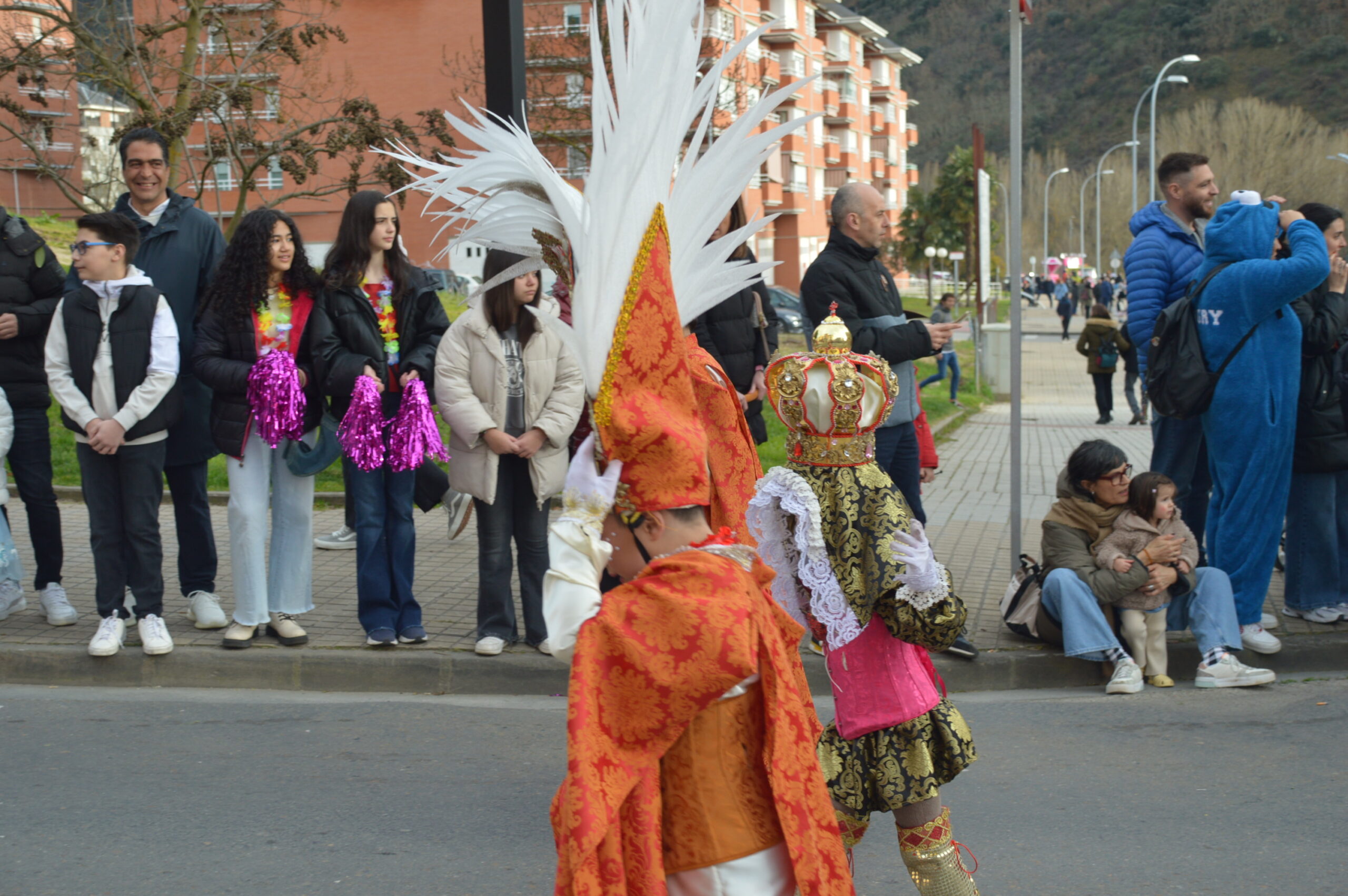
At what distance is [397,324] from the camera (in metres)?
6.34

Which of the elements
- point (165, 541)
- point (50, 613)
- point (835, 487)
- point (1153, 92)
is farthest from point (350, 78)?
point (1153, 92)

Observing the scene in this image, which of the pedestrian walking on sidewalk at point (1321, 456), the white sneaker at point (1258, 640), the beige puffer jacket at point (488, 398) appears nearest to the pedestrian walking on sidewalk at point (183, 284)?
the beige puffer jacket at point (488, 398)

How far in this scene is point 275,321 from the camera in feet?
20.5

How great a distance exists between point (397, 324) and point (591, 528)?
4.26m

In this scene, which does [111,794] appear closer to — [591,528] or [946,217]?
[591,528]

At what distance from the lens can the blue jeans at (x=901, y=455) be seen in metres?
5.94

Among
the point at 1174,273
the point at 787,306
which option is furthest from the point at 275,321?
the point at 787,306

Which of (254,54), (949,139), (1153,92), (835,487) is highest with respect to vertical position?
(949,139)

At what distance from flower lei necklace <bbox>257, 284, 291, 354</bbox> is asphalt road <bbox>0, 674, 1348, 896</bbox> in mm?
1710

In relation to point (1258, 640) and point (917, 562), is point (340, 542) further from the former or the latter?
point (917, 562)

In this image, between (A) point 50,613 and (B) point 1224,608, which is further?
(A) point 50,613

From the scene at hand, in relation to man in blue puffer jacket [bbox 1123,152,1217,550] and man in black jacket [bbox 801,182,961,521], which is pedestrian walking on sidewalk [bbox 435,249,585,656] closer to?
man in black jacket [bbox 801,182,961,521]

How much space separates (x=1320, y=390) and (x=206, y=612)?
5.82 metres

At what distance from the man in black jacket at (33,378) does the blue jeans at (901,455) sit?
4.34 meters
